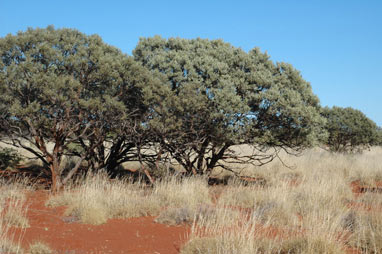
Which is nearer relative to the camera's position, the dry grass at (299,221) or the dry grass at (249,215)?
the dry grass at (299,221)

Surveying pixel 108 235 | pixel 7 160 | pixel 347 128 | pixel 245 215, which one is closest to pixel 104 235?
pixel 108 235

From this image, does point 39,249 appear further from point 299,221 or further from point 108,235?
point 299,221

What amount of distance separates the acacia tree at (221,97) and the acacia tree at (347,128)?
15337mm

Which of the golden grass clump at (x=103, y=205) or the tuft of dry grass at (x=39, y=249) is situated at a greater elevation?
the golden grass clump at (x=103, y=205)

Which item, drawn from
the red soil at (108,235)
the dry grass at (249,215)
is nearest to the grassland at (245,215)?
the dry grass at (249,215)

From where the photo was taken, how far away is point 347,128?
87.8 feet

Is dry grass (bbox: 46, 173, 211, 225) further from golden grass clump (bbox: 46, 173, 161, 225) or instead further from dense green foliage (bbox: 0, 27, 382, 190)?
dense green foliage (bbox: 0, 27, 382, 190)

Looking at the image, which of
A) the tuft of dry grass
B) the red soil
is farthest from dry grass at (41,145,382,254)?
the tuft of dry grass

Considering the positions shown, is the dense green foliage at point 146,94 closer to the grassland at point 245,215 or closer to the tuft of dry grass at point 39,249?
the grassland at point 245,215

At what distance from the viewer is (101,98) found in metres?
10.9

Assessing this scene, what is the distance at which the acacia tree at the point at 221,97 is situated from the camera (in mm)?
10898

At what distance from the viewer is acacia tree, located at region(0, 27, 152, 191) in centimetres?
955

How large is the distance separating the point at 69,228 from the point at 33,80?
439 centimetres

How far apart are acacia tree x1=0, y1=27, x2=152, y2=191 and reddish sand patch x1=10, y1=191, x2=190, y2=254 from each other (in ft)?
9.39
